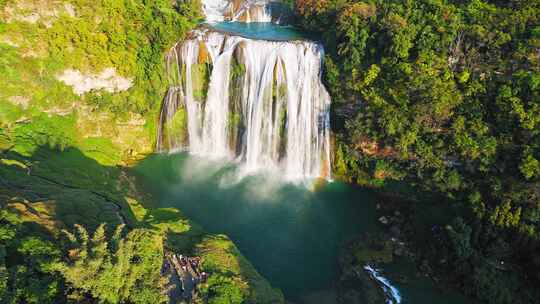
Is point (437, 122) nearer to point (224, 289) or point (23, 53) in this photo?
point (224, 289)

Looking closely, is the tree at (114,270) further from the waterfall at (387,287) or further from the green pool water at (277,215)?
the waterfall at (387,287)

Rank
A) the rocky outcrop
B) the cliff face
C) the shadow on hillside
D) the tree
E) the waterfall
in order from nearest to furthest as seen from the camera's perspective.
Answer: the tree
the shadow on hillside
the waterfall
the cliff face
the rocky outcrop

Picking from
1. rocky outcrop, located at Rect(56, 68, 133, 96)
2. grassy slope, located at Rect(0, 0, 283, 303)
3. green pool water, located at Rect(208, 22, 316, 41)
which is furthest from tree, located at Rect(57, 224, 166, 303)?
green pool water, located at Rect(208, 22, 316, 41)

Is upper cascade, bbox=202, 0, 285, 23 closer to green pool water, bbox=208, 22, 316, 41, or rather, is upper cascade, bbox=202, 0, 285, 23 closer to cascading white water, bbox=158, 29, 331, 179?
green pool water, bbox=208, 22, 316, 41

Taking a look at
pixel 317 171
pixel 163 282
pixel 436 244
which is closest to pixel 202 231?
pixel 163 282

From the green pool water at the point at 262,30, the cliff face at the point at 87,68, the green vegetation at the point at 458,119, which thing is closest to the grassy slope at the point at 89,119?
the cliff face at the point at 87,68
